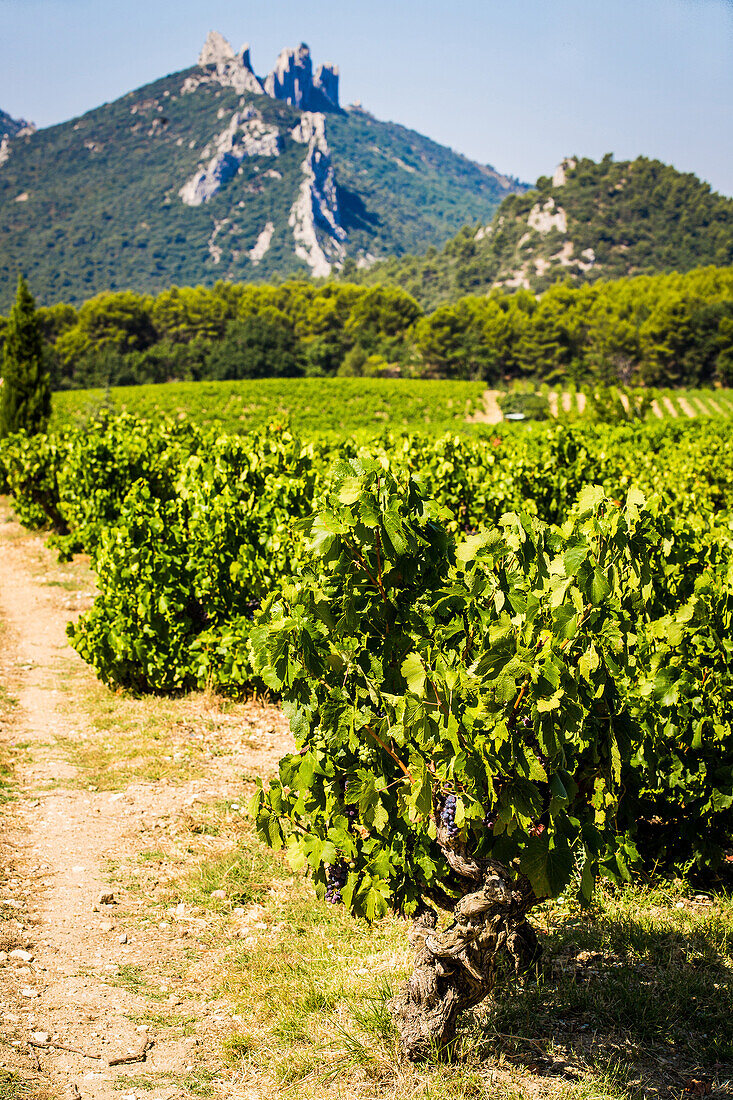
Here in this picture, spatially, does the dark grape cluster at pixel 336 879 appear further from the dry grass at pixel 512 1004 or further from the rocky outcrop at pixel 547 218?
the rocky outcrop at pixel 547 218

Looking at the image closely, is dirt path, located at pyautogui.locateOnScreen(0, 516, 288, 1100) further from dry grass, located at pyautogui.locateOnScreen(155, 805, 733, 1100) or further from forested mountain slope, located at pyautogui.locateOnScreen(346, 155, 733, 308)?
forested mountain slope, located at pyautogui.locateOnScreen(346, 155, 733, 308)

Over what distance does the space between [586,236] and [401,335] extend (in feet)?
205

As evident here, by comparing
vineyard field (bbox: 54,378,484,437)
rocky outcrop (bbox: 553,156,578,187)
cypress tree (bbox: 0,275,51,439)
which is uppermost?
rocky outcrop (bbox: 553,156,578,187)

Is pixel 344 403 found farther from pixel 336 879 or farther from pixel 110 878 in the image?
pixel 336 879

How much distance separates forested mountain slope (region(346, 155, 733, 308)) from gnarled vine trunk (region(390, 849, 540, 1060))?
13270 centimetres

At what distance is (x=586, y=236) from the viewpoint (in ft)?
445

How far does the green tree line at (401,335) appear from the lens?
72375 millimetres

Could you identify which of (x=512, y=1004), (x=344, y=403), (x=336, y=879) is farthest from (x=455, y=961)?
(x=344, y=403)

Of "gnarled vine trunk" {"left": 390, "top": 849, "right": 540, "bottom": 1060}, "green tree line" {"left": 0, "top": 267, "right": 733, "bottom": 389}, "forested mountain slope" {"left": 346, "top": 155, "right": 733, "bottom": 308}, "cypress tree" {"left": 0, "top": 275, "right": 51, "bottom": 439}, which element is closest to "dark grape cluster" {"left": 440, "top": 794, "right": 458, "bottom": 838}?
"gnarled vine trunk" {"left": 390, "top": 849, "right": 540, "bottom": 1060}

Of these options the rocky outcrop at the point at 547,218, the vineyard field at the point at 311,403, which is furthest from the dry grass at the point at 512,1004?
the rocky outcrop at the point at 547,218

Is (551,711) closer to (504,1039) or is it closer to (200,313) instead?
(504,1039)

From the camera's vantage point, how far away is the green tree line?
72.4m

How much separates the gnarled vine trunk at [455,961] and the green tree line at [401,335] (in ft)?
223

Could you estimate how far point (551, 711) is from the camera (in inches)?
90.4
